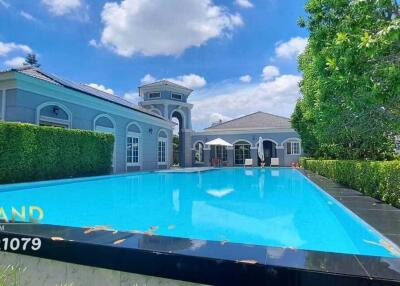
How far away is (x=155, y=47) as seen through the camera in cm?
2633

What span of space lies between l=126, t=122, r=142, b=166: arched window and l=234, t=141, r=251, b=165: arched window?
15.7 m

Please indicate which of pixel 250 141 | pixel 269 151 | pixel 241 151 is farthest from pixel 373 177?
pixel 269 151

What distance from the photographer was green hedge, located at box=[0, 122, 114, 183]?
43.1 ft

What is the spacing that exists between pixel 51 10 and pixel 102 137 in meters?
7.17

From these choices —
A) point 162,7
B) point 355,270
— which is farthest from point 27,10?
point 355,270

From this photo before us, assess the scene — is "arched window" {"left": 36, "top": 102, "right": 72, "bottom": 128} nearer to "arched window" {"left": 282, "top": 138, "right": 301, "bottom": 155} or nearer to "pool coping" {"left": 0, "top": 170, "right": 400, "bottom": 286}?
"pool coping" {"left": 0, "top": 170, "right": 400, "bottom": 286}

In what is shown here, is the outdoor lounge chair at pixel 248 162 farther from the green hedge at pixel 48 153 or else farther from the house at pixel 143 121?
the green hedge at pixel 48 153

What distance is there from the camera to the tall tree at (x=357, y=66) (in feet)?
16.8

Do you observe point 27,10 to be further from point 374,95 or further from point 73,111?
point 374,95

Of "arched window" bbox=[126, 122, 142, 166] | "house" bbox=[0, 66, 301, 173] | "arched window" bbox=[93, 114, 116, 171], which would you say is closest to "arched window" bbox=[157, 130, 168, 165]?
"house" bbox=[0, 66, 301, 173]

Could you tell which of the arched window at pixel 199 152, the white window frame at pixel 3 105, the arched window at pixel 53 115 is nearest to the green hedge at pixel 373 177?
the arched window at pixel 53 115

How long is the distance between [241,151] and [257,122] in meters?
4.28

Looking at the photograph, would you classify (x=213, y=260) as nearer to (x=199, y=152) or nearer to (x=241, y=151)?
(x=241, y=151)

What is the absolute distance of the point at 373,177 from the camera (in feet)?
30.0
